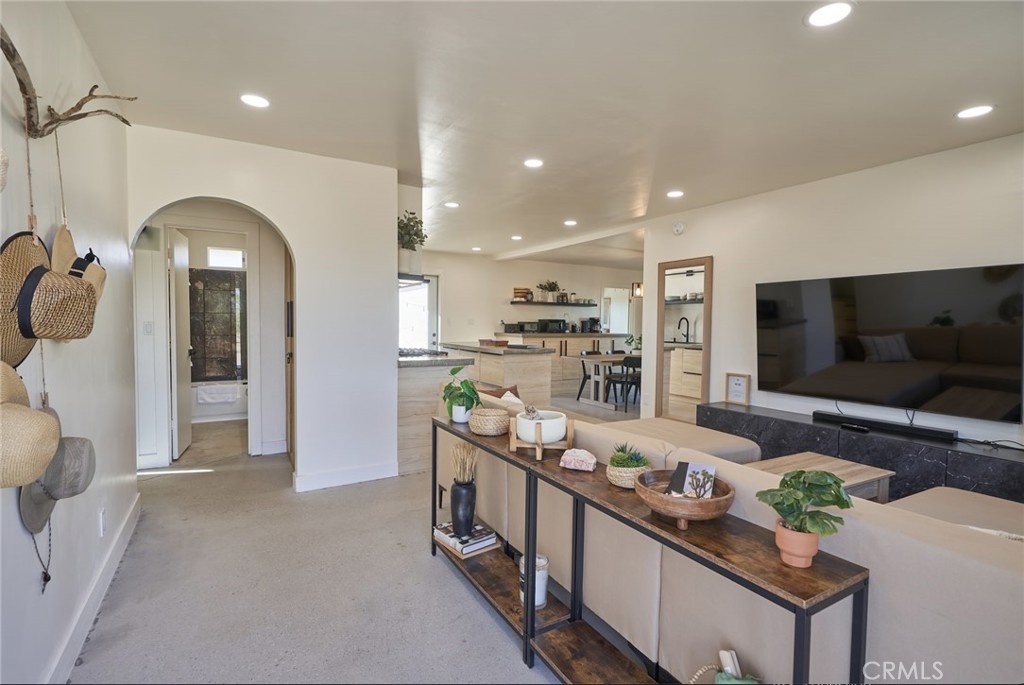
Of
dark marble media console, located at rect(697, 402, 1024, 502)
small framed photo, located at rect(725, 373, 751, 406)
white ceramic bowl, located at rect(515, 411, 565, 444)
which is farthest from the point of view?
small framed photo, located at rect(725, 373, 751, 406)

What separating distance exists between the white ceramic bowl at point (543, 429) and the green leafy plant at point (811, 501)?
928mm

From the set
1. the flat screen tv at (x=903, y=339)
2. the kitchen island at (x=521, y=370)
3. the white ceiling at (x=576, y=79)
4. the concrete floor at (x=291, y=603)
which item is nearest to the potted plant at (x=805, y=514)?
the concrete floor at (x=291, y=603)

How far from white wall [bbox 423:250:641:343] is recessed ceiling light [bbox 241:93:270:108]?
530cm

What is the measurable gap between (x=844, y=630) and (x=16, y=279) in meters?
2.34

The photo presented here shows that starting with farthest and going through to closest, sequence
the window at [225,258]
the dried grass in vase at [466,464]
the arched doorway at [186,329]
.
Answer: the window at [225,258] < the arched doorway at [186,329] < the dried grass in vase at [466,464]

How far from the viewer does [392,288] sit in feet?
12.1

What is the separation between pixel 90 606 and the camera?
73.5 inches

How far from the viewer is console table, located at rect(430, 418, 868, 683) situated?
982mm

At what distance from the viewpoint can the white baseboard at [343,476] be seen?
3.38 metres

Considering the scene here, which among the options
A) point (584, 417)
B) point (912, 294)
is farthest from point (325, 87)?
point (584, 417)

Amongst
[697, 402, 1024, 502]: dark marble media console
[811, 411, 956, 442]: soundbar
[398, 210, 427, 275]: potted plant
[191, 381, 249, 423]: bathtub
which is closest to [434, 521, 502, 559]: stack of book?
[398, 210, 427, 275]: potted plant

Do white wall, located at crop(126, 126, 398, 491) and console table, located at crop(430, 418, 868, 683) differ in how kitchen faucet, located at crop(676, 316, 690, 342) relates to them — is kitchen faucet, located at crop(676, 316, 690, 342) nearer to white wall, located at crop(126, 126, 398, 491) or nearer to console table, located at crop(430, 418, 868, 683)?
white wall, located at crop(126, 126, 398, 491)

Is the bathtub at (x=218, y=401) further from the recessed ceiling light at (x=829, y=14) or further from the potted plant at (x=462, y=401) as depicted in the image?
the recessed ceiling light at (x=829, y=14)

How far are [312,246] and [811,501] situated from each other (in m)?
3.34
